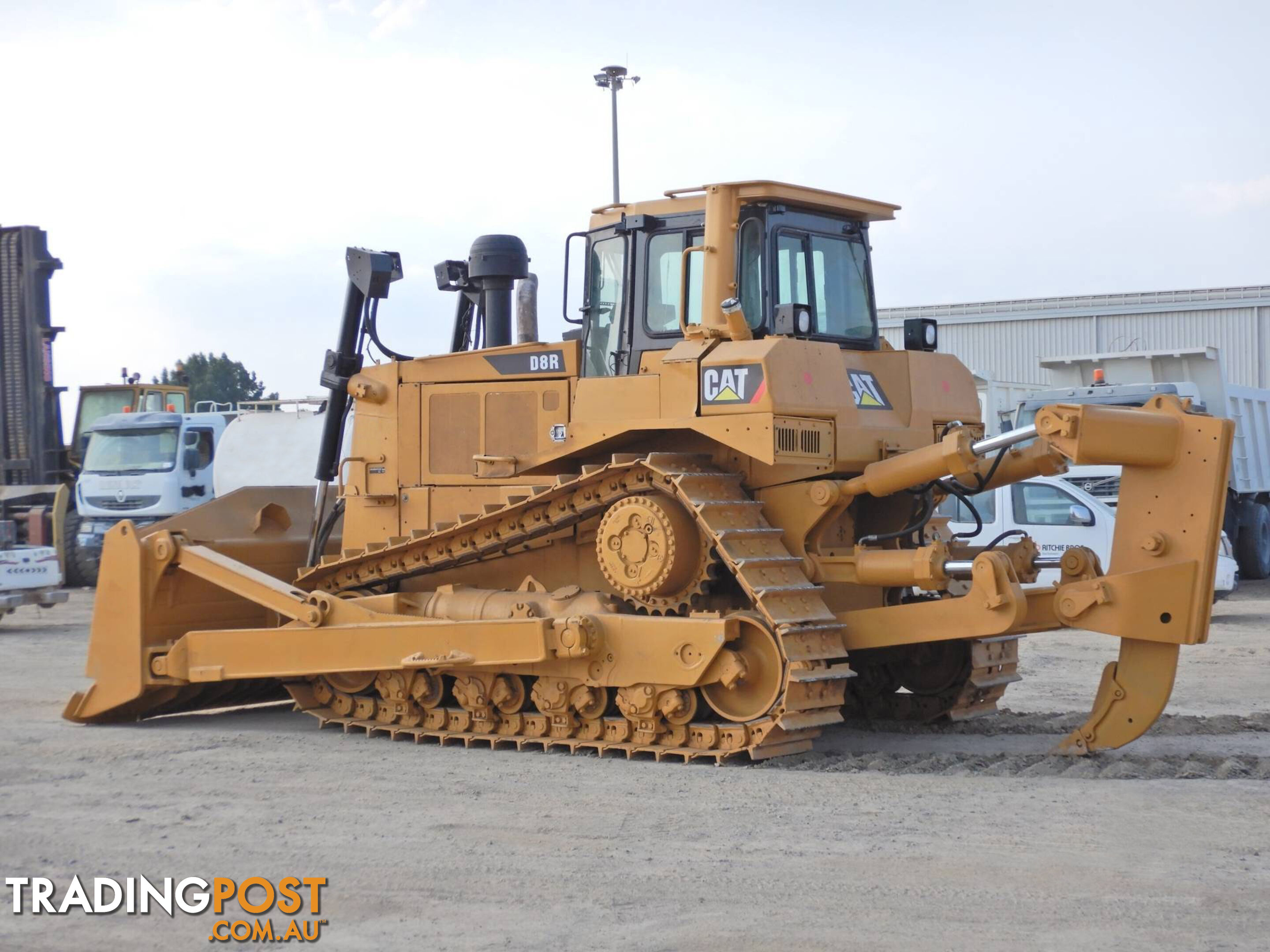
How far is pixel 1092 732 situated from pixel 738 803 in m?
2.26

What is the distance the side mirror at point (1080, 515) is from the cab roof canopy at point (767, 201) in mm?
7739

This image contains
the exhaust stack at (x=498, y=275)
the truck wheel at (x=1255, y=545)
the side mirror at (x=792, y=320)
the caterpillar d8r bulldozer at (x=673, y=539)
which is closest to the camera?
the caterpillar d8r bulldozer at (x=673, y=539)

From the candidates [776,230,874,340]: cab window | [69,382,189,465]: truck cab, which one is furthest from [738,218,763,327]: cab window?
[69,382,189,465]: truck cab

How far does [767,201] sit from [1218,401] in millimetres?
15165

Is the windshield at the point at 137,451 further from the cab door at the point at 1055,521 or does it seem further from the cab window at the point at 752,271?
the cab window at the point at 752,271

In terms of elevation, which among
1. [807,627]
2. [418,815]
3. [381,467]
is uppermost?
[381,467]

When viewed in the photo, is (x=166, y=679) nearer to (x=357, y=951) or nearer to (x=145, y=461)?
(x=357, y=951)

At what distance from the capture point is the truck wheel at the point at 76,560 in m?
22.7

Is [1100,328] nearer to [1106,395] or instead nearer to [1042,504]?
[1106,395]

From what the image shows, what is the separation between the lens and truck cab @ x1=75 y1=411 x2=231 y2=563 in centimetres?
2267

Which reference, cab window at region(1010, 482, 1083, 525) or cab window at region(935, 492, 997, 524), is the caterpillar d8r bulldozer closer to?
cab window at region(1010, 482, 1083, 525)

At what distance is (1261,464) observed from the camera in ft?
73.6

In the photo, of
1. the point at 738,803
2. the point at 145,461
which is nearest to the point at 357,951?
the point at 738,803

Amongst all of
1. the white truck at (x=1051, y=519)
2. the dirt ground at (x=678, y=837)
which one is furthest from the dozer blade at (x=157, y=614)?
the white truck at (x=1051, y=519)
